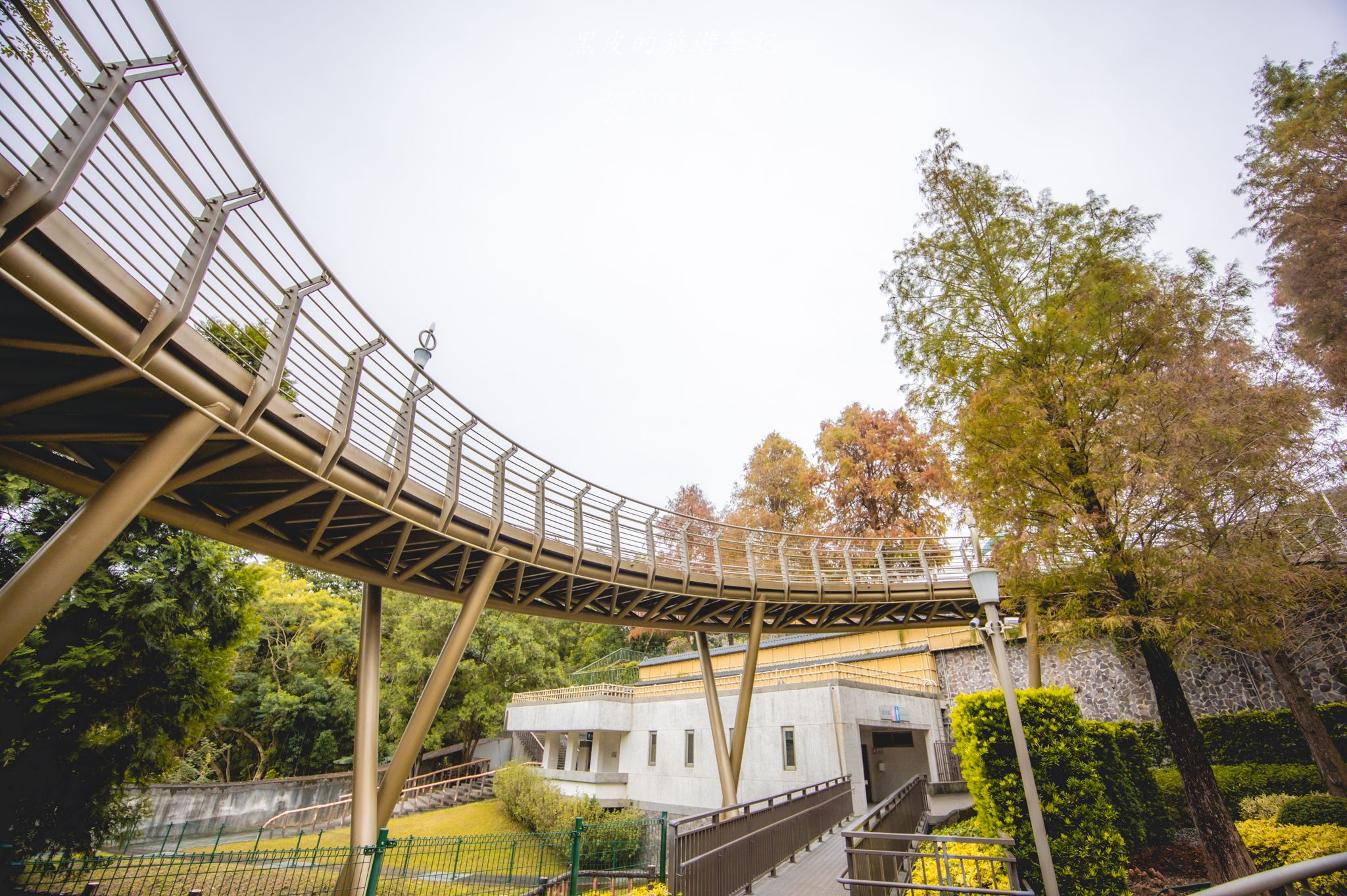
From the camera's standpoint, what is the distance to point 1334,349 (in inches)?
423

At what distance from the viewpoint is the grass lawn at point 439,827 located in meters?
19.4

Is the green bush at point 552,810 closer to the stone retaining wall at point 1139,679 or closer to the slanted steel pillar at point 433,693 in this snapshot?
the slanted steel pillar at point 433,693

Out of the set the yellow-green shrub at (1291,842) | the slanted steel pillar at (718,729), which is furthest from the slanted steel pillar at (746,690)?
the yellow-green shrub at (1291,842)

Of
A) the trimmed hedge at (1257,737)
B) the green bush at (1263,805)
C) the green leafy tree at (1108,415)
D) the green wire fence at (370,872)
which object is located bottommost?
the green wire fence at (370,872)

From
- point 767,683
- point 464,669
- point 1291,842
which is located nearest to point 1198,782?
point 1291,842

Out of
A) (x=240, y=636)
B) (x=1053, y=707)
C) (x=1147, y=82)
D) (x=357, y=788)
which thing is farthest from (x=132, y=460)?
(x=1147, y=82)

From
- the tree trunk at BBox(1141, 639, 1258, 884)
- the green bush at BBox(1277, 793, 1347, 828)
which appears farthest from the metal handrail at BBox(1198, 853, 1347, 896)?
the green bush at BBox(1277, 793, 1347, 828)

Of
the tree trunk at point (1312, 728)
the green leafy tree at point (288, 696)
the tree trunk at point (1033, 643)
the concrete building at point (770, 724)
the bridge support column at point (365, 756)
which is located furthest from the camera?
the green leafy tree at point (288, 696)

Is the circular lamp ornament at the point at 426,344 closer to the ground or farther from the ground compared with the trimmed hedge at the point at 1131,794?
farther from the ground

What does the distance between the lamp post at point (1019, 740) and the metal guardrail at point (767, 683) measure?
35.4 ft

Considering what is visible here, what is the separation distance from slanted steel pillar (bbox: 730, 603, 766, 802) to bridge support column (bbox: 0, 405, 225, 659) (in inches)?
451

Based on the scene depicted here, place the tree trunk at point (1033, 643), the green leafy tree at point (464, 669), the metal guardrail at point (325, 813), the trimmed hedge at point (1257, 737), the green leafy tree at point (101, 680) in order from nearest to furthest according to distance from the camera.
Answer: the green leafy tree at point (101, 680) → the tree trunk at point (1033, 643) → the trimmed hedge at point (1257, 737) → the metal guardrail at point (325, 813) → the green leafy tree at point (464, 669)

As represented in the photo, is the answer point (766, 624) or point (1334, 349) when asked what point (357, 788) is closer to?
point (766, 624)

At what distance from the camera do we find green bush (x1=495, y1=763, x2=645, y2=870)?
12.7 m
